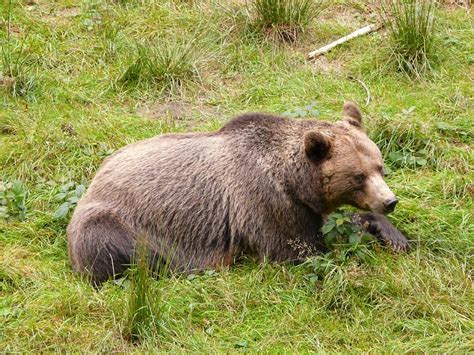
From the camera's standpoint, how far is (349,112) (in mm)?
7422

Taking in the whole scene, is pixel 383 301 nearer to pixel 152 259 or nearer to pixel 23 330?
pixel 152 259

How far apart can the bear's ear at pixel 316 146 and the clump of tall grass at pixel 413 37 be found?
3.06 metres

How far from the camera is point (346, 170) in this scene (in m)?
6.82

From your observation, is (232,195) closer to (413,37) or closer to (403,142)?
(403,142)

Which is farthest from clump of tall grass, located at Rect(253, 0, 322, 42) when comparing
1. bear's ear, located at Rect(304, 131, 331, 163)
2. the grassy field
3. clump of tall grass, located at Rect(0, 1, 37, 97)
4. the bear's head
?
bear's ear, located at Rect(304, 131, 331, 163)

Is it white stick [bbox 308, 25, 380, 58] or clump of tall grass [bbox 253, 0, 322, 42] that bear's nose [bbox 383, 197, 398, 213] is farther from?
clump of tall grass [bbox 253, 0, 322, 42]

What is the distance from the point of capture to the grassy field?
242 inches

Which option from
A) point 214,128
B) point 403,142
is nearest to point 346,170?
point 403,142

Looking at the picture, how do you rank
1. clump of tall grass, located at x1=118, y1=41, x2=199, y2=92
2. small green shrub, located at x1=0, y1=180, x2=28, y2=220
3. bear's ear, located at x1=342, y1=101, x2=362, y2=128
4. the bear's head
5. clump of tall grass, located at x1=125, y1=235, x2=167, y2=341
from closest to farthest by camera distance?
clump of tall grass, located at x1=125, y1=235, x2=167, y2=341, the bear's head, bear's ear, located at x1=342, y1=101, x2=362, y2=128, small green shrub, located at x1=0, y1=180, x2=28, y2=220, clump of tall grass, located at x1=118, y1=41, x2=199, y2=92

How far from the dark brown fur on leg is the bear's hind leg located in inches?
75.4

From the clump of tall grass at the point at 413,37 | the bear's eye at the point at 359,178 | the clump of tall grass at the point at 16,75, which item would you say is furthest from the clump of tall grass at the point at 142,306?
the clump of tall grass at the point at 413,37

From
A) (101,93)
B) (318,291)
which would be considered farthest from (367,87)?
(318,291)

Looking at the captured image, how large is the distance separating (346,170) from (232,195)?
1.01m

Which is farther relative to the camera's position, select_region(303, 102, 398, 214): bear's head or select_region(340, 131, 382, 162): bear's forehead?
select_region(340, 131, 382, 162): bear's forehead
